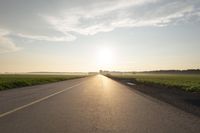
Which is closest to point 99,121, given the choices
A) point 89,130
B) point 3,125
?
point 89,130

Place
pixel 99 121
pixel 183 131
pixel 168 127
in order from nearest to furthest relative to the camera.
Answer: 1. pixel 183 131
2. pixel 168 127
3. pixel 99 121

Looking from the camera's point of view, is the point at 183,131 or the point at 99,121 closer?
the point at 183,131

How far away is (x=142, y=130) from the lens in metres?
6.95

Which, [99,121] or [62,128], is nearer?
[62,128]

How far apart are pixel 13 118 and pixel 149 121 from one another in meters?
4.24

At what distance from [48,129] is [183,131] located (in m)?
3.37

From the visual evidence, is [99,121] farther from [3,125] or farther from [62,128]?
[3,125]

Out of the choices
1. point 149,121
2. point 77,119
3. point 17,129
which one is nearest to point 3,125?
point 17,129

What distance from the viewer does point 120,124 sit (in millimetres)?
7809

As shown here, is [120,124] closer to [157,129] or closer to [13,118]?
[157,129]

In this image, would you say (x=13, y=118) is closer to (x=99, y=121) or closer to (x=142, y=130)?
(x=99, y=121)

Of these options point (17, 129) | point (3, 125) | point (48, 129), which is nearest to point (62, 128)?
point (48, 129)

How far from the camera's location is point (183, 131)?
6.84 metres

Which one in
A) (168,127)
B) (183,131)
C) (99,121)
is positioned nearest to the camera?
(183,131)
